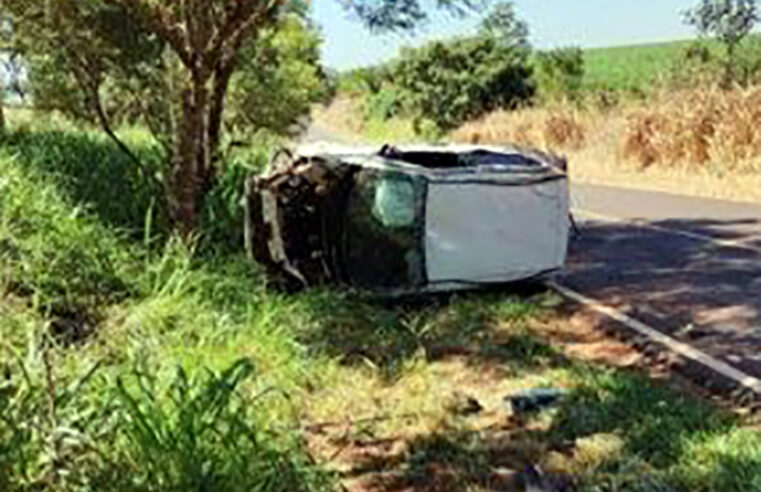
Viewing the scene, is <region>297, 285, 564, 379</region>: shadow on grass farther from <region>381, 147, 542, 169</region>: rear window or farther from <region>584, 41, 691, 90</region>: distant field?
<region>584, 41, 691, 90</region>: distant field

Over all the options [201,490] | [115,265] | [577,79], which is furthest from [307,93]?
[201,490]

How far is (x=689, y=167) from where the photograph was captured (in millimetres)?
23969

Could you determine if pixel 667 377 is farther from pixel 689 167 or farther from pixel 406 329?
pixel 689 167

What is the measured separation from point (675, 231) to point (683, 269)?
3.22 m

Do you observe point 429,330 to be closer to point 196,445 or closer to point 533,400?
point 533,400

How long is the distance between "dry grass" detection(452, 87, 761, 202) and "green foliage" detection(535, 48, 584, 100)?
10.5 meters

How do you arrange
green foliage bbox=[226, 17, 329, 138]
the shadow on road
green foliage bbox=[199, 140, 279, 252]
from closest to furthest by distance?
the shadow on road, green foliage bbox=[199, 140, 279, 252], green foliage bbox=[226, 17, 329, 138]

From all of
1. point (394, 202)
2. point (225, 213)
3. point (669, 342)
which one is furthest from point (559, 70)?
point (669, 342)

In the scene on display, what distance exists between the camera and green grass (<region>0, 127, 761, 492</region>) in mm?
5387

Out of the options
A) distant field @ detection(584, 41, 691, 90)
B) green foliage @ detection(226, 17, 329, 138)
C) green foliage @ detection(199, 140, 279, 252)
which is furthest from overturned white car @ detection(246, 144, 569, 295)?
distant field @ detection(584, 41, 691, 90)

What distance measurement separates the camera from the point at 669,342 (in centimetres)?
868

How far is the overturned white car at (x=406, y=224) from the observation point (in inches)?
406

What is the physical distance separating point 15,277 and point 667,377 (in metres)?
4.39

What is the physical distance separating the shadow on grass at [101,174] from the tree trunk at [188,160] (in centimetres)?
43
